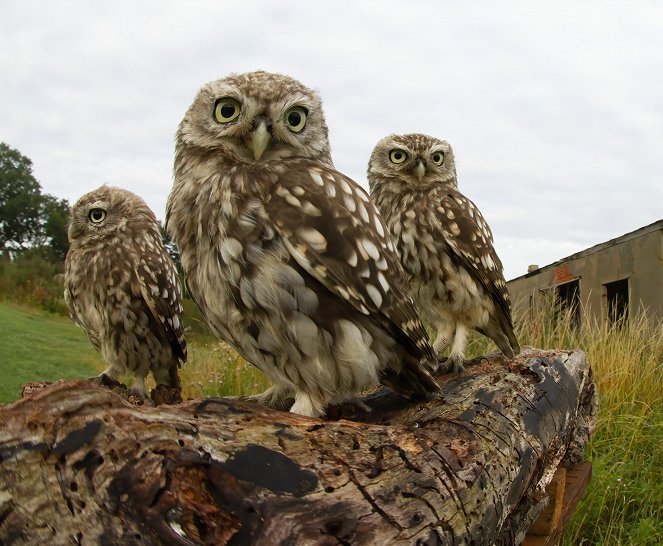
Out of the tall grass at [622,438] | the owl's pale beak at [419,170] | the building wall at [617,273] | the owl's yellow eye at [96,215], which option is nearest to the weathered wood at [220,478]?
the owl's pale beak at [419,170]

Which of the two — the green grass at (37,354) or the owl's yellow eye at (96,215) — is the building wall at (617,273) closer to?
the owl's yellow eye at (96,215)

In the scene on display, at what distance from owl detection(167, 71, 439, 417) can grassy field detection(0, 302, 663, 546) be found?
11.0ft

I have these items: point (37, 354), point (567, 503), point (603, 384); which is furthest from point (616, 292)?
point (37, 354)

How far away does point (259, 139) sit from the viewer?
2639 millimetres

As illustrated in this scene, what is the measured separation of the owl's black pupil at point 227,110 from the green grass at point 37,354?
6.16 m

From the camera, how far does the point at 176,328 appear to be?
4961 millimetres

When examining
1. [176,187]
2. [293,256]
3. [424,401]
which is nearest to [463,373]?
[424,401]

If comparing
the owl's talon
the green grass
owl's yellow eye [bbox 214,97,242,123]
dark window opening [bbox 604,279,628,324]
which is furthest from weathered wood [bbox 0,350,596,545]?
dark window opening [bbox 604,279,628,324]

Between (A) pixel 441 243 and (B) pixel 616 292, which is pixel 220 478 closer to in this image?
(A) pixel 441 243

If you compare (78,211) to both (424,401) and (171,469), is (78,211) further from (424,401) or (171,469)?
(171,469)

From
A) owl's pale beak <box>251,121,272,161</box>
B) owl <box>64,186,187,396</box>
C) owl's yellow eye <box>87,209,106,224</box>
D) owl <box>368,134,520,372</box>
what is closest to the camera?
owl's pale beak <box>251,121,272,161</box>

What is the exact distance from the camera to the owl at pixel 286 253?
247 centimetres

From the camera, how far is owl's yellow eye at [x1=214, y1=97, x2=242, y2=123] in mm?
2738

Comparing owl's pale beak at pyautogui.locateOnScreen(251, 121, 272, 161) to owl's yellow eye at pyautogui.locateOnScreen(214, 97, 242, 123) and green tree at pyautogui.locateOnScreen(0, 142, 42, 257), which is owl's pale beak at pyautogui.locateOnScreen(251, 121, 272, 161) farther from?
green tree at pyautogui.locateOnScreen(0, 142, 42, 257)
